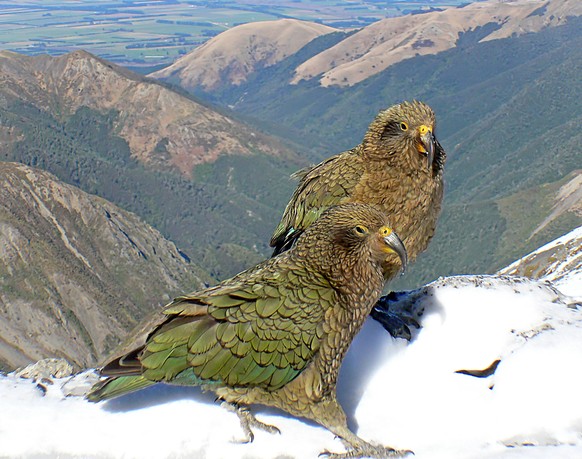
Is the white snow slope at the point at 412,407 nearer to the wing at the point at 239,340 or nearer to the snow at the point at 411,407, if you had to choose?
the snow at the point at 411,407

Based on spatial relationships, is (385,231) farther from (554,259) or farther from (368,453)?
(554,259)

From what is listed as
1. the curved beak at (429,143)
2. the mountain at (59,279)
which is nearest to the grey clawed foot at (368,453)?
the curved beak at (429,143)

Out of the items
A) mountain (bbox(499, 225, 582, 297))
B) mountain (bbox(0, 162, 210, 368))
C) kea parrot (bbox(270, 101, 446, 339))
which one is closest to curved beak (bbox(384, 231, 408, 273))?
kea parrot (bbox(270, 101, 446, 339))

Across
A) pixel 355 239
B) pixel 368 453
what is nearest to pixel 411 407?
pixel 368 453

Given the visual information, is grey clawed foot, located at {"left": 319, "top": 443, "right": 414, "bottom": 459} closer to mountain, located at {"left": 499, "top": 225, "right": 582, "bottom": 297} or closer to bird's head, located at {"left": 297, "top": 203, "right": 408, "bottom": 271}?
bird's head, located at {"left": 297, "top": 203, "right": 408, "bottom": 271}

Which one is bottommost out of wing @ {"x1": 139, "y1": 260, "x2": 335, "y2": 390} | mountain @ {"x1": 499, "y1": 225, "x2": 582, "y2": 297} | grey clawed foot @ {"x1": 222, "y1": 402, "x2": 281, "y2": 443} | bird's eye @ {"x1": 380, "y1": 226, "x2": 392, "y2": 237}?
mountain @ {"x1": 499, "y1": 225, "x2": 582, "y2": 297}

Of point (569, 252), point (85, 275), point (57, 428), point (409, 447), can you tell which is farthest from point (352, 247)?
point (85, 275)

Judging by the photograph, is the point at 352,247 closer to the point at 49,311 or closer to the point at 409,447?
the point at 409,447
